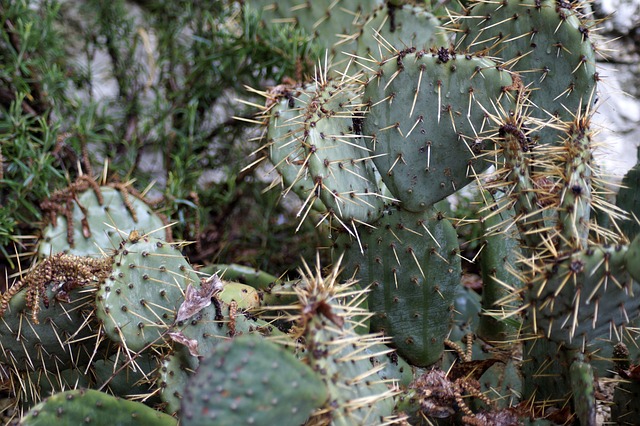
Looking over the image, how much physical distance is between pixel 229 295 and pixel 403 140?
0.49 m

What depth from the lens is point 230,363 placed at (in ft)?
2.98

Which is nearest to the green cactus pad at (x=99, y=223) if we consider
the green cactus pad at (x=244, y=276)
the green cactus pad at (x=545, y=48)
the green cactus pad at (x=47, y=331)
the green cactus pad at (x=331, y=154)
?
the green cactus pad at (x=244, y=276)

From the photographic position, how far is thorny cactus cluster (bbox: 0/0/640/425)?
3.54ft

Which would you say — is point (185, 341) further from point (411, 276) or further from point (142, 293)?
point (411, 276)

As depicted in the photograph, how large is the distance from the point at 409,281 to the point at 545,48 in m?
0.54

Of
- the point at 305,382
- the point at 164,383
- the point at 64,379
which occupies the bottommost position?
the point at 64,379

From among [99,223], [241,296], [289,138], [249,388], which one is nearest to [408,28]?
[289,138]

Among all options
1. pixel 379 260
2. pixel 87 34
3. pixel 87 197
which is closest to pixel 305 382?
pixel 379 260

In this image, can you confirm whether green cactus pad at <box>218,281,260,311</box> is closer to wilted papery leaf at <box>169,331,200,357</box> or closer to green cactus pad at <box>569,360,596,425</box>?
wilted papery leaf at <box>169,331,200,357</box>

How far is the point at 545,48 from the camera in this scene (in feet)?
4.71

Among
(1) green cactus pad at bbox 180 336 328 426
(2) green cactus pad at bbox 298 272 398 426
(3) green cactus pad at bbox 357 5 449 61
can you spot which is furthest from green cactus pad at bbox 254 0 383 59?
(1) green cactus pad at bbox 180 336 328 426

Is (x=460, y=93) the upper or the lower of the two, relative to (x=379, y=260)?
upper

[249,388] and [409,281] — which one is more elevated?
[249,388]

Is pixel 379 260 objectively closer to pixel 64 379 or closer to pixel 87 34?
pixel 64 379
